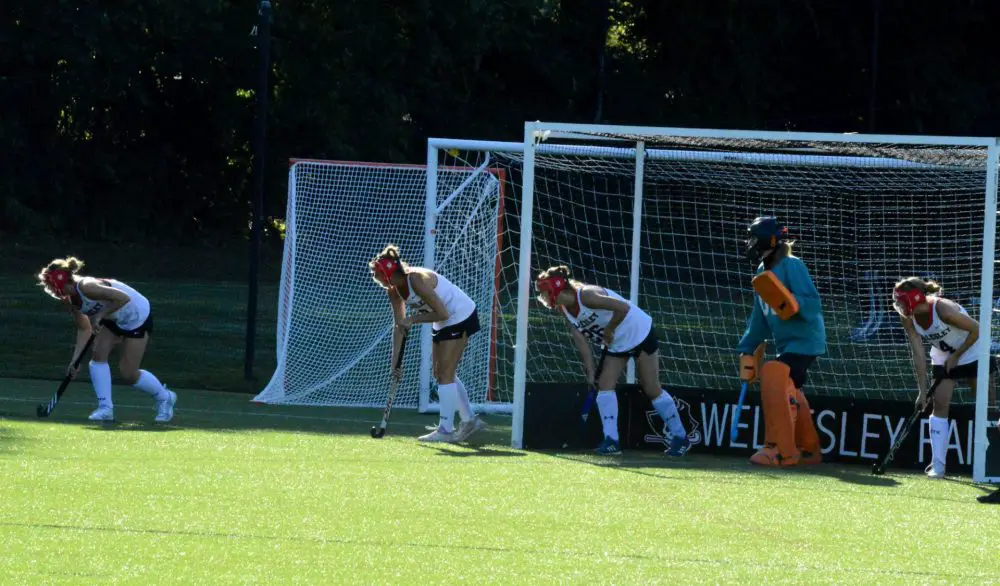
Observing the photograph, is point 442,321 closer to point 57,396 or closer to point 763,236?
point 763,236

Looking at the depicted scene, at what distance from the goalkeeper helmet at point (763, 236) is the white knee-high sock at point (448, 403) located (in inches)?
92.2

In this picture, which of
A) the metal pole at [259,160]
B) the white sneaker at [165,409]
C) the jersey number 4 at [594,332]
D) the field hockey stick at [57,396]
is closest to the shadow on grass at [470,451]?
the jersey number 4 at [594,332]

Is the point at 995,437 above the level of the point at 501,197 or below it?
below

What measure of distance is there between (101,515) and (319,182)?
28.0ft

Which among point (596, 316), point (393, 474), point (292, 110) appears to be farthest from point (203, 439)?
point (292, 110)

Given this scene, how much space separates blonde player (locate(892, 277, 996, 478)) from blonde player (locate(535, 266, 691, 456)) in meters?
1.66

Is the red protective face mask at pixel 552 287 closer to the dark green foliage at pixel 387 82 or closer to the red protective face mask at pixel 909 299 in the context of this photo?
the red protective face mask at pixel 909 299

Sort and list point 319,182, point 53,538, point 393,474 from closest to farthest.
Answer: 1. point 53,538
2. point 393,474
3. point 319,182

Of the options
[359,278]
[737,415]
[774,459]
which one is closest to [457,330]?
[737,415]

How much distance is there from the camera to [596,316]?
33.9ft

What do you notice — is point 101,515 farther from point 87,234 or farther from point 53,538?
point 87,234

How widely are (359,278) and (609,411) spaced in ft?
21.0

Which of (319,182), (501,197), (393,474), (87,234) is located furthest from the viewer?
(87,234)

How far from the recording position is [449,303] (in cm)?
1070
